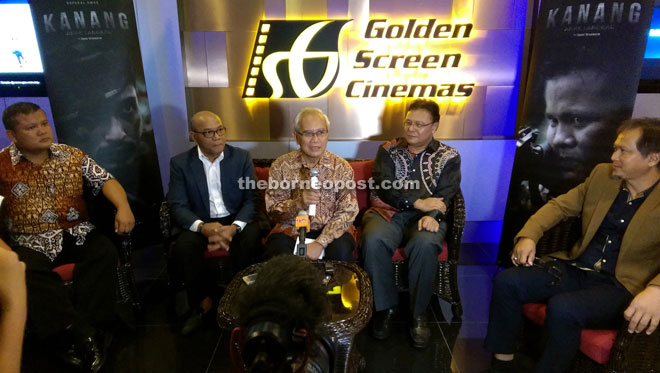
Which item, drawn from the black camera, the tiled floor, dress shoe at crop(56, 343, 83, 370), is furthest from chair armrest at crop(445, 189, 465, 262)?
dress shoe at crop(56, 343, 83, 370)

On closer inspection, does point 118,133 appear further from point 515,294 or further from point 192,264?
point 515,294

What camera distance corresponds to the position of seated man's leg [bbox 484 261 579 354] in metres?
2.07

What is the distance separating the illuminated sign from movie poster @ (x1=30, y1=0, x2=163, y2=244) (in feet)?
3.19

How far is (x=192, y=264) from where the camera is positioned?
8.23ft

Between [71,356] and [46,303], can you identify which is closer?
[46,303]

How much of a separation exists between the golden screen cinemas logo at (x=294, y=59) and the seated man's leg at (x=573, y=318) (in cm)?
247

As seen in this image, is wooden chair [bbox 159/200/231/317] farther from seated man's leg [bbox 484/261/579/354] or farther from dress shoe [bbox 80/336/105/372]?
seated man's leg [bbox 484/261/579/354]

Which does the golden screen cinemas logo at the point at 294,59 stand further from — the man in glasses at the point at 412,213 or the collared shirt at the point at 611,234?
the collared shirt at the point at 611,234

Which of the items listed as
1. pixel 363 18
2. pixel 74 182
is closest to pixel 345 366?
pixel 74 182

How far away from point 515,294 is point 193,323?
205cm

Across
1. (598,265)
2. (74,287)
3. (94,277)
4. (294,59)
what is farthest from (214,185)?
(598,265)

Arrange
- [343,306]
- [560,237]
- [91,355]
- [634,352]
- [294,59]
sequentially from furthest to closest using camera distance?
[294,59] → [560,237] → [91,355] → [343,306] → [634,352]

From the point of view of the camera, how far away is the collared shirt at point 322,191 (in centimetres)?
263

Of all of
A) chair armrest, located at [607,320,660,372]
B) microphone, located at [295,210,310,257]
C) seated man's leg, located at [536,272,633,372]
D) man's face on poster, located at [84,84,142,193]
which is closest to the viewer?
chair armrest, located at [607,320,660,372]
